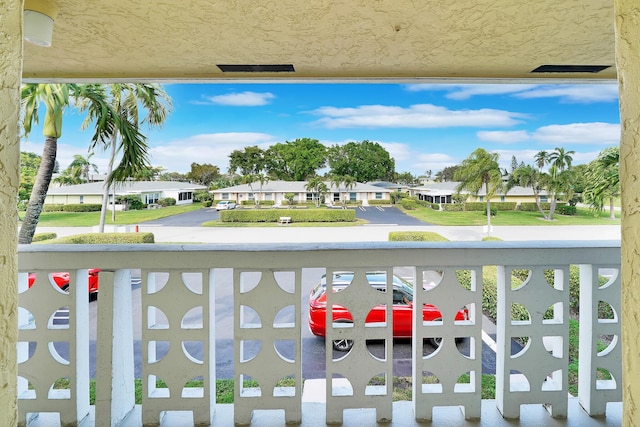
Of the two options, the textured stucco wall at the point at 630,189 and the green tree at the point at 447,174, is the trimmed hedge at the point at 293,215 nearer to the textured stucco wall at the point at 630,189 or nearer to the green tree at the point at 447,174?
the green tree at the point at 447,174

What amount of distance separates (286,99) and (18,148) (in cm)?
182

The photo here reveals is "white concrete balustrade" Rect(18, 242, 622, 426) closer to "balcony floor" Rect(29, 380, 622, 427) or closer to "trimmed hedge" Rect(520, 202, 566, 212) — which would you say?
"balcony floor" Rect(29, 380, 622, 427)

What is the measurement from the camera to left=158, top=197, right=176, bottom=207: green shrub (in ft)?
7.38

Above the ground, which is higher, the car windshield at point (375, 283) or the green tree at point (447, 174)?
the green tree at point (447, 174)

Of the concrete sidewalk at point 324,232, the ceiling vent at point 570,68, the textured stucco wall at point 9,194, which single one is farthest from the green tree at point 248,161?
the ceiling vent at point 570,68

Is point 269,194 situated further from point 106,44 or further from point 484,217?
point 484,217

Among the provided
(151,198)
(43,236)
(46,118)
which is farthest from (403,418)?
(46,118)

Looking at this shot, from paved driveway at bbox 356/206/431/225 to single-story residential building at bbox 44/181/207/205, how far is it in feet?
3.41

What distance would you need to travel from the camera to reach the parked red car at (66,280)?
139 cm

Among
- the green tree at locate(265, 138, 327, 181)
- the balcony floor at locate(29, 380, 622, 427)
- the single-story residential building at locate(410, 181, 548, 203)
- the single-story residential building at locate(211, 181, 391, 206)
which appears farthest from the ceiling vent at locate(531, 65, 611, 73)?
the balcony floor at locate(29, 380, 622, 427)

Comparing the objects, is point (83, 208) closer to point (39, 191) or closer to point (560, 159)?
point (39, 191)

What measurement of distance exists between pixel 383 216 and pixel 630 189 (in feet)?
5.25

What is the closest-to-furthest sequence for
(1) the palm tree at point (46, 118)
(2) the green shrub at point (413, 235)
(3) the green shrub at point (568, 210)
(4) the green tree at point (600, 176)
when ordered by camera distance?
(4) the green tree at point (600, 176), (3) the green shrub at point (568, 210), (2) the green shrub at point (413, 235), (1) the palm tree at point (46, 118)

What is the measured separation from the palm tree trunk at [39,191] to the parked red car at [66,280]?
1.38 m
